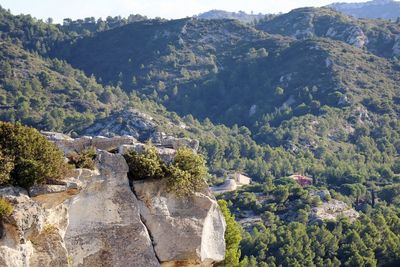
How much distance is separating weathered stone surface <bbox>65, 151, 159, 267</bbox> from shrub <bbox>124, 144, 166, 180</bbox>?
1.18 feet

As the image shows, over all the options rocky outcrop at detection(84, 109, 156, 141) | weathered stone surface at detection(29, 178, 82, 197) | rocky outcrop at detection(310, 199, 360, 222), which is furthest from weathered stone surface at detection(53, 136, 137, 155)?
rocky outcrop at detection(84, 109, 156, 141)

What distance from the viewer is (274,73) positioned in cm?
19262

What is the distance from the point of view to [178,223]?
61.6 ft

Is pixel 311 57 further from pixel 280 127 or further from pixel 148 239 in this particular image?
pixel 148 239

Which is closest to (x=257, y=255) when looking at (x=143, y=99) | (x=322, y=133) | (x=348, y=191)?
(x=348, y=191)

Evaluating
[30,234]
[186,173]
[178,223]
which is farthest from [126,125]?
[30,234]

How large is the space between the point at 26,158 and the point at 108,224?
261 centimetres

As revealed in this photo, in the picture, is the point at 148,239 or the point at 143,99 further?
the point at 143,99

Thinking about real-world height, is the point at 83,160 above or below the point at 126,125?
above

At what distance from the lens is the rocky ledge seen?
15.5m

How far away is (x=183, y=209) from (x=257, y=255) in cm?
5508

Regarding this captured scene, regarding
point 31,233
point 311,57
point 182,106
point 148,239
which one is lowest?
Answer: point 182,106

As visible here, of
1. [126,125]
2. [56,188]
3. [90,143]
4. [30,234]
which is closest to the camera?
[30,234]

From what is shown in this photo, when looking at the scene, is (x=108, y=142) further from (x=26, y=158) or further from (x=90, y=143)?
(x=26, y=158)
